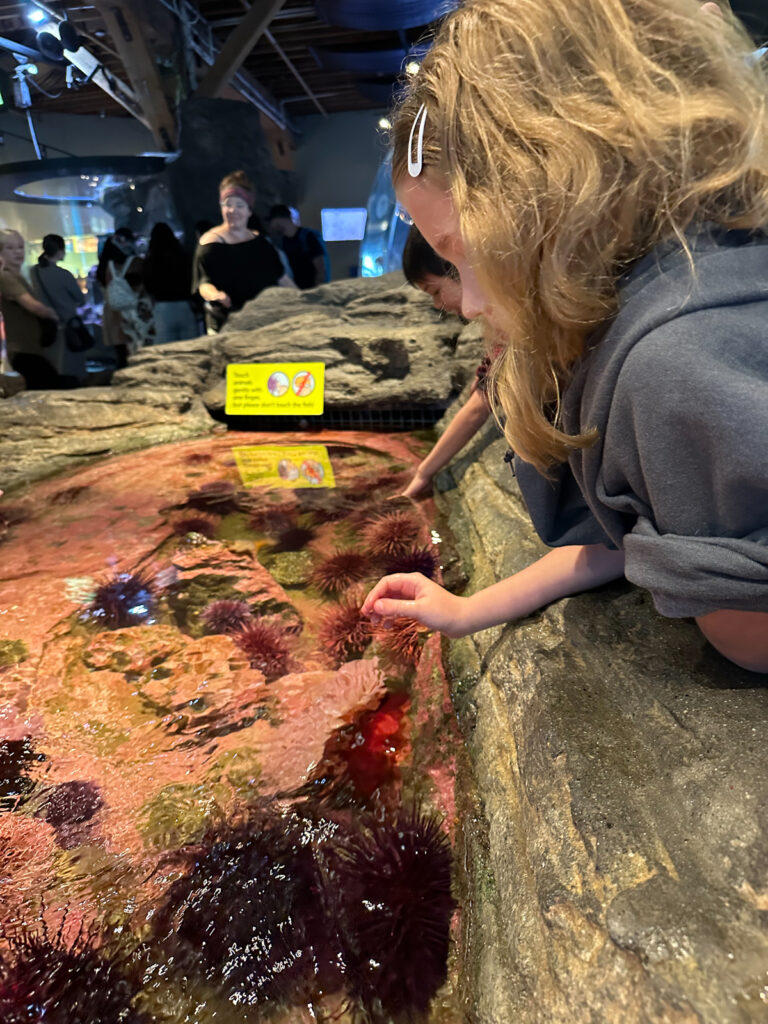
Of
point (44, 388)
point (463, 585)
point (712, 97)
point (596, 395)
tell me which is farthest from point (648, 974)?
point (44, 388)

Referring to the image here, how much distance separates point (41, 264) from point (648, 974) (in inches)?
209

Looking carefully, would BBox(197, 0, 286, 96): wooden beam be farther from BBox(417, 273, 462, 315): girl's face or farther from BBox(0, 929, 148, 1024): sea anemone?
BBox(0, 929, 148, 1024): sea anemone

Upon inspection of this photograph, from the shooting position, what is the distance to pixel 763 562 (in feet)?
2.30

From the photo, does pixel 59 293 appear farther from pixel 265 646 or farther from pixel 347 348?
pixel 265 646

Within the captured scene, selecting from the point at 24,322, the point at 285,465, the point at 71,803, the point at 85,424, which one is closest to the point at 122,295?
the point at 24,322

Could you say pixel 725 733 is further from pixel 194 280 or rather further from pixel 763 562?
pixel 194 280

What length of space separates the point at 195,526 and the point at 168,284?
368cm

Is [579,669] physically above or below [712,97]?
below

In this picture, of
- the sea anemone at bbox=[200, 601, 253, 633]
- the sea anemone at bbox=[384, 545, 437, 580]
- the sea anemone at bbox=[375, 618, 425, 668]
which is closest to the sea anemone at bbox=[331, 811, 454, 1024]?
the sea anemone at bbox=[375, 618, 425, 668]

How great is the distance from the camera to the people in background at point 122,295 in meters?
4.92

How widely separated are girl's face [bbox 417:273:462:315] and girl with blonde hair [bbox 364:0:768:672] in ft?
2.76

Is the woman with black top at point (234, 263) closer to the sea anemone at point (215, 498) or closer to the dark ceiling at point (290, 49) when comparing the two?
the dark ceiling at point (290, 49)

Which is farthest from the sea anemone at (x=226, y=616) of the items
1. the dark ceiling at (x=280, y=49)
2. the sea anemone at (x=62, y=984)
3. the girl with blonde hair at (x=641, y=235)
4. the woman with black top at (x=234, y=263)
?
the dark ceiling at (x=280, y=49)

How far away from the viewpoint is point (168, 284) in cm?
513
